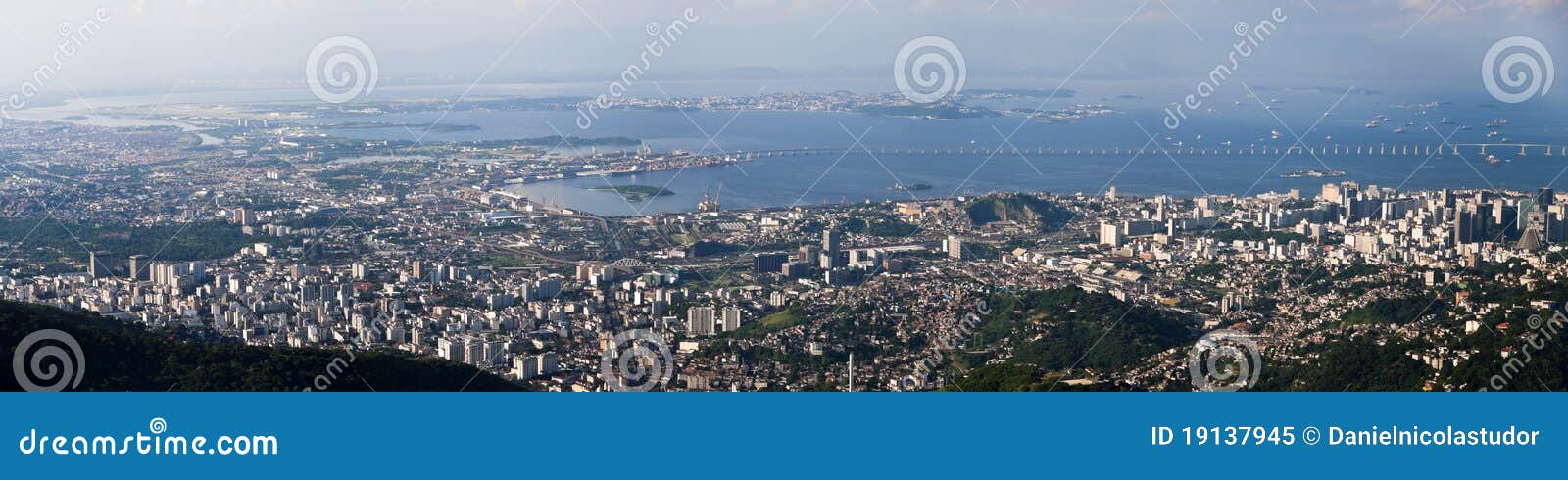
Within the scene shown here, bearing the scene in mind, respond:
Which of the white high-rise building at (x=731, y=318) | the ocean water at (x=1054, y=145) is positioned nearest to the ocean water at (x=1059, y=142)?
the ocean water at (x=1054, y=145)

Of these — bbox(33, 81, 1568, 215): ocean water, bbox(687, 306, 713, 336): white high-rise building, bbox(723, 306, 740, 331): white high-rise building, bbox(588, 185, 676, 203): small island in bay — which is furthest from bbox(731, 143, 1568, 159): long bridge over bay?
bbox(687, 306, 713, 336): white high-rise building

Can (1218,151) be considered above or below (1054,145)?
below

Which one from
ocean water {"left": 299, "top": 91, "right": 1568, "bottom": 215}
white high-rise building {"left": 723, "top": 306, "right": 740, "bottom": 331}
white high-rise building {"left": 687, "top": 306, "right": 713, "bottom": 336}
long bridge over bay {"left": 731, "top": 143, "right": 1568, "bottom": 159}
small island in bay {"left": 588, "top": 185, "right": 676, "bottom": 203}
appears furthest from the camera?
long bridge over bay {"left": 731, "top": 143, "right": 1568, "bottom": 159}

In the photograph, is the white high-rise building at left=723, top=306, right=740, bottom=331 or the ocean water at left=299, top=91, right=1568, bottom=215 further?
the ocean water at left=299, top=91, right=1568, bottom=215

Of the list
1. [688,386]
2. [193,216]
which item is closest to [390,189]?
[193,216]

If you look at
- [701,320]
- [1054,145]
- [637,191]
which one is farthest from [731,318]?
[1054,145]

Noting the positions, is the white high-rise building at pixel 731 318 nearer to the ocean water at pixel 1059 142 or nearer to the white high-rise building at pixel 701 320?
the white high-rise building at pixel 701 320

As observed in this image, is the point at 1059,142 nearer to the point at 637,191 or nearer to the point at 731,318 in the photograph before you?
the point at 637,191

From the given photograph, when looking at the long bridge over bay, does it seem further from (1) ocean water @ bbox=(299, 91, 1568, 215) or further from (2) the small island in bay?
(2) the small island in bay
